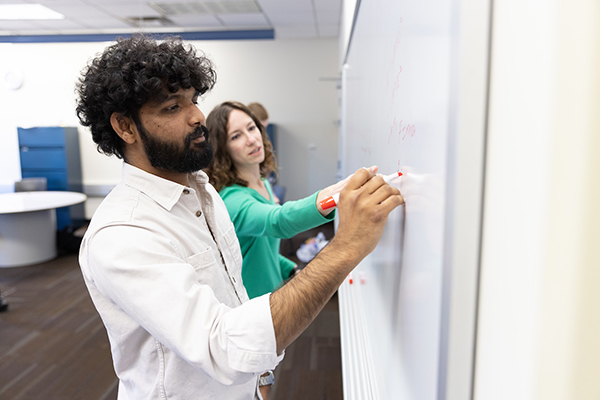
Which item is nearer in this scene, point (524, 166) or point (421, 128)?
point (524, 166)

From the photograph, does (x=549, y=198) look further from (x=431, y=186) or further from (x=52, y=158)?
(x=52, y=158)

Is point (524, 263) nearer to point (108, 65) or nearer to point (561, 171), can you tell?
point (561, 171)

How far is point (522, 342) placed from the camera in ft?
1.07

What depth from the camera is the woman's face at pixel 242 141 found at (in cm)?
153

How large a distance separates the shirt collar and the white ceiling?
162 inches

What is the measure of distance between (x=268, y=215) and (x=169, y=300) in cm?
66

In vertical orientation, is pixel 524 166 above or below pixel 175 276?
above

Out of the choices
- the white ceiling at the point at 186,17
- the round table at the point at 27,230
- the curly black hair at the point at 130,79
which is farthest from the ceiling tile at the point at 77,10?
the curly black hair at the point at 130,79

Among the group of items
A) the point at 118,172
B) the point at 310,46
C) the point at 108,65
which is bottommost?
the point at 118,172

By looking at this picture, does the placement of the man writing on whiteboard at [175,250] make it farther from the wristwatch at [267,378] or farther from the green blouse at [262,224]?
the wristwatch at [267,378]

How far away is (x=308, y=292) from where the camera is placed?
0.66 metres

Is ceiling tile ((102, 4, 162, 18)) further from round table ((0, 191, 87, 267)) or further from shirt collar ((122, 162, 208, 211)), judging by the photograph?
shirt collar ((122, 162, 208, 211))

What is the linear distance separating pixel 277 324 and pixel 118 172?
6.07 metres

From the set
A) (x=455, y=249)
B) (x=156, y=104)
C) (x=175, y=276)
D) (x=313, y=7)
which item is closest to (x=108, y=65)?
(x=156, y=104)
